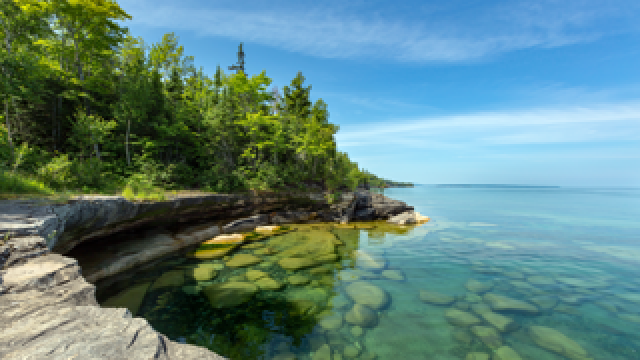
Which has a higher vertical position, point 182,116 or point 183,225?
point 182,116

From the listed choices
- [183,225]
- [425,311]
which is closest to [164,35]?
[183,225]

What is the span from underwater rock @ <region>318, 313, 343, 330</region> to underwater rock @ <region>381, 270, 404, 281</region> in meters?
3.93

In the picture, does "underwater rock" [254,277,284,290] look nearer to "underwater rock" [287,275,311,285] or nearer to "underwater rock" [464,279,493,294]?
"underwater rock" [287,275,311,285]

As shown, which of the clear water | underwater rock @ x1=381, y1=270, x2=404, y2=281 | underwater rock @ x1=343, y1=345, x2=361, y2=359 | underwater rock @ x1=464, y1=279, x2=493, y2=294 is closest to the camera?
underwater rock @ x1=343, y1=345, x2=361, y2=359

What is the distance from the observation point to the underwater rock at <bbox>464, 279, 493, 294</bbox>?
9.05m

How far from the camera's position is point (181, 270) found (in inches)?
404

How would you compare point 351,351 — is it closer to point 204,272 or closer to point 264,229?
point 204,272

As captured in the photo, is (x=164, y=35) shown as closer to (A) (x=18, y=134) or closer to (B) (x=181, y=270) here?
(A) (x=18, y=134)

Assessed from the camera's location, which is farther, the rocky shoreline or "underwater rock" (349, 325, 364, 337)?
"underwater rock" (349, 325, 364, 337)

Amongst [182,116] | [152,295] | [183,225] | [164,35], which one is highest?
[164,35]

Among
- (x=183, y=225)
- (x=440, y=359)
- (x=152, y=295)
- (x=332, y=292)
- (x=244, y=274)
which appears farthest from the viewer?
(x=183, y=225)

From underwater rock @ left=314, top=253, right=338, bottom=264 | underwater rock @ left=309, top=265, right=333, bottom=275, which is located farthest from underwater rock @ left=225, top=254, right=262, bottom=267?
underwater rock @ left=314, top=253, right=338, bottom=264

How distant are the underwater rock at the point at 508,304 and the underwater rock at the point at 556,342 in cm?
94

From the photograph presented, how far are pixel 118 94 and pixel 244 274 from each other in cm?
1567
